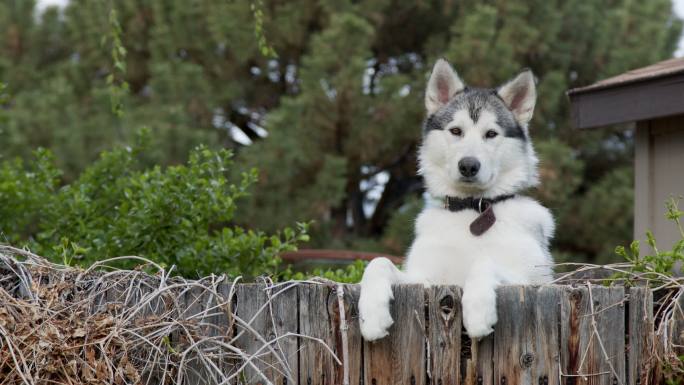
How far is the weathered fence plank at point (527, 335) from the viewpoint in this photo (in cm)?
287

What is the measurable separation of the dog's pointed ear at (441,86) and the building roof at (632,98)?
51.8 inches

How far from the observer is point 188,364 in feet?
10.1

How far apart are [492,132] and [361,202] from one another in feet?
29.0

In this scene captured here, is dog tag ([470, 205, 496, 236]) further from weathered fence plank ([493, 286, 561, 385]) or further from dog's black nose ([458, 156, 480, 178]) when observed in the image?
weathered fence plank ([493, 286, 561, 385])

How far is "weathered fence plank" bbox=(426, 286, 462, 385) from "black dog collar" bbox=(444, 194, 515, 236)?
0.76 meters

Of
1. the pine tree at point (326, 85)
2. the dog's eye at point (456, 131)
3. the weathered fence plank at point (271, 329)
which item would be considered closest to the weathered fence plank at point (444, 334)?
the weathered fence plank at point (271, 329)

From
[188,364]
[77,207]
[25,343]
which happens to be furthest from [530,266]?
[77,207]

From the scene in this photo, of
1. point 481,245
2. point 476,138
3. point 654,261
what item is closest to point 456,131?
point 476,138

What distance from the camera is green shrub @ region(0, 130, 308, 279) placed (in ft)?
15.6

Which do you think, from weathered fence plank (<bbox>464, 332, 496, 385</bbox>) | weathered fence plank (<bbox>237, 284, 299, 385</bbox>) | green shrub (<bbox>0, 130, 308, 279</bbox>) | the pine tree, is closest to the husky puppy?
weathered fence plank (<bbox>464, 332, 496, 385</bbox>)

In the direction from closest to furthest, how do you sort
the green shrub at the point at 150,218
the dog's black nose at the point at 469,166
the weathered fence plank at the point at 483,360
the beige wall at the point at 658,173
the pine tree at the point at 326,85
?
1. the weathered fence plank at the point at 483,360
2. the dog's black nose at the point at 469,166
3. the green shrub at the point at 150,218
4. the beige wall at the point at 658,173
5. the pine tree at the point at 326,85

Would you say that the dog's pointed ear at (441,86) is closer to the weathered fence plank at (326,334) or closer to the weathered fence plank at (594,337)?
the weathered fence plank at (326,334)

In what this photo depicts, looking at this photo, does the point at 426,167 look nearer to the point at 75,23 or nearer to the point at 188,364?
the point at 188,364

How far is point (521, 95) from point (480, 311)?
181 cm
